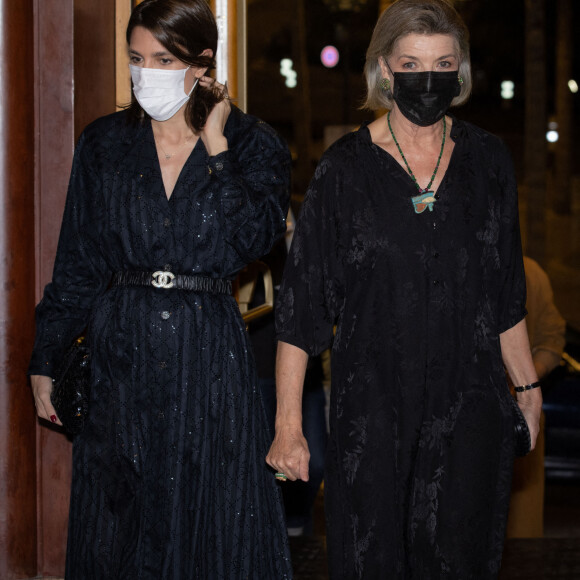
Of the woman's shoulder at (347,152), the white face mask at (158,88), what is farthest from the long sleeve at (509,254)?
the white face mask at (158,88)

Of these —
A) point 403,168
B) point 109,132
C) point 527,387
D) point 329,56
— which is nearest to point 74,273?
point 109,132

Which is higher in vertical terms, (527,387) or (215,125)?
(215,125)

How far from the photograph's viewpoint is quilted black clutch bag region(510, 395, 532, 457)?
256cm

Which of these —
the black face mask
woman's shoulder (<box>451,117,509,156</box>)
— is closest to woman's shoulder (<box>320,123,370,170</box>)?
the black face mask

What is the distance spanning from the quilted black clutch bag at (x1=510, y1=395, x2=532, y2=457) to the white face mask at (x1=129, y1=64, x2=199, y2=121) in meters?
1.19

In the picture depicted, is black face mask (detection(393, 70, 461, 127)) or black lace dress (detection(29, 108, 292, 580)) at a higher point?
black face mask (detection(393, 70, 461, 127))

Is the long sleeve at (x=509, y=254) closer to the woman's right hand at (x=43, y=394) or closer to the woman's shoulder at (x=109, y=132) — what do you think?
the woman's shoulder at (x=109, y=132)

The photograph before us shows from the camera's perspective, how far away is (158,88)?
2750 millimetres

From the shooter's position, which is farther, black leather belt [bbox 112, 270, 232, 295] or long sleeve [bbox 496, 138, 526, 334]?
black leather belt [bbox 112, 270, 232, 295]

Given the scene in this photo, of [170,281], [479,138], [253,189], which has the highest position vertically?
[479,138]

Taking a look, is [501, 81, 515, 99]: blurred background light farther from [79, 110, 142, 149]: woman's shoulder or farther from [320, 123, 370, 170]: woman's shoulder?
[320, 123, 370, 170]: woman's shoulder

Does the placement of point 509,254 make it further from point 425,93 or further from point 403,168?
point 425,93

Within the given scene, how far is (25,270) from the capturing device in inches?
140

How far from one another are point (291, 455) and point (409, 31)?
1071 mm
